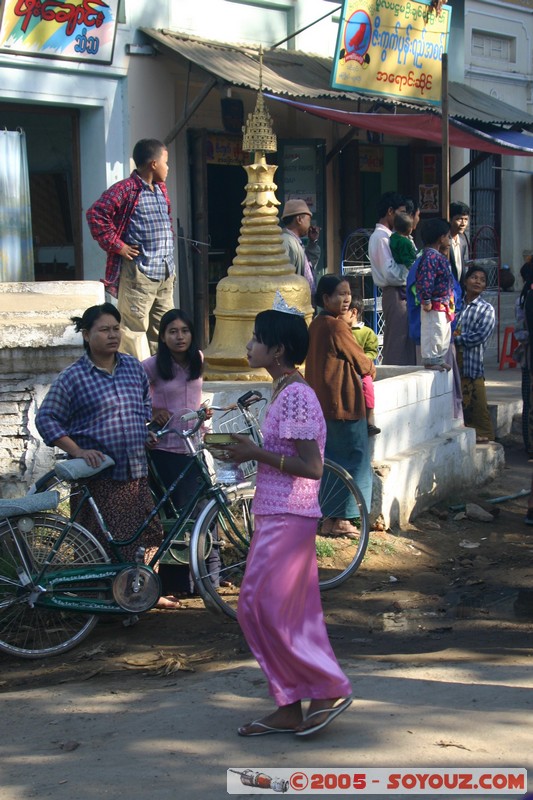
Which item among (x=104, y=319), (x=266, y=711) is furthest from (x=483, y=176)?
(x=266, y=711)

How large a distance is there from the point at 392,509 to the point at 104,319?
2796 millimetres

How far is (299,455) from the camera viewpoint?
4.03 metres

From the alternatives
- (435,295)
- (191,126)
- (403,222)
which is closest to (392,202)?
(403,222)

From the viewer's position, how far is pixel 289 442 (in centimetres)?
405

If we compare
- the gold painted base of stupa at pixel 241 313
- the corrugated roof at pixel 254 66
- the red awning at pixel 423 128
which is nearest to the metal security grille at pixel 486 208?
the red awning at pixel 423 128

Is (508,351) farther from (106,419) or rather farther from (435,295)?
(106,419)

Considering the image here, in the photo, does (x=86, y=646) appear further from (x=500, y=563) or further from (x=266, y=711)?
(x=500, y=563)

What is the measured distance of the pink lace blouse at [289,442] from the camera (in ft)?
13.2

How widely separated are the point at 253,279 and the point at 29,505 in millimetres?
2970

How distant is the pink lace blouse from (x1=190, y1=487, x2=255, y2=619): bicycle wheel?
1.33m

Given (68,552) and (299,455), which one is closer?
(299,455)

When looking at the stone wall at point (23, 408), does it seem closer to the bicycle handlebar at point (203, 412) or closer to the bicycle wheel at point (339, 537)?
the bicycle handlebar at point (203, 412)

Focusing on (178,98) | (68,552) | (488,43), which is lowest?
(68,552)

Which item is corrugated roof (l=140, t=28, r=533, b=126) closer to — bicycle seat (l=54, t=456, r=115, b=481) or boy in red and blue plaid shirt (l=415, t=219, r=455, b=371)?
boy in red and blue plaid shirt (l=415, t=219, r=455, b=371)
